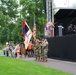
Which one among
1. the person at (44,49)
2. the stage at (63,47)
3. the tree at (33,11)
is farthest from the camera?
the tree at (33,11)

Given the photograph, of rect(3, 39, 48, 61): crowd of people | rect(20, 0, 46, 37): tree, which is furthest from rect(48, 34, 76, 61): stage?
rect(20, 0, 46, 37): tree

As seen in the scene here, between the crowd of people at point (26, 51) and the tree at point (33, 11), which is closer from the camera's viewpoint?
the crowd of people at point (26, 51)

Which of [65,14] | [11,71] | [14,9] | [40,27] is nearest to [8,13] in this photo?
[14,9]

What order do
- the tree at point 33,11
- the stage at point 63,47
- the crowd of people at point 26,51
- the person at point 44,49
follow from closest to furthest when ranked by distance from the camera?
1. the stage at point 63,47
2. the person at point 44,49
3. the crowd of people at point 26,51
4. the tree at point 33,11

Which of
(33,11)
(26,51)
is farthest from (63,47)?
(33,11)

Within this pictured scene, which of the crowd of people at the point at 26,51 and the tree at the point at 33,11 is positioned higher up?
the tree at the point at 33,11

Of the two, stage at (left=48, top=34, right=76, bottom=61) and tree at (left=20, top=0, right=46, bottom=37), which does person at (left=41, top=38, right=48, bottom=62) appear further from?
tree at (left=20, top=0, right=46, bottom=37)

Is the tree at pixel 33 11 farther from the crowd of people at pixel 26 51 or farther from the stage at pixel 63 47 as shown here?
the stage at pixel 63 47

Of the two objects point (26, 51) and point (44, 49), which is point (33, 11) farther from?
point (44, 49)

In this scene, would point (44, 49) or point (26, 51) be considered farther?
point (26, 51)

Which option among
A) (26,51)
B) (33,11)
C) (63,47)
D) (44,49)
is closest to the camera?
(44,49)

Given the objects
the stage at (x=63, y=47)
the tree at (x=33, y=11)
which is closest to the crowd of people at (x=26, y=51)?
the stage at (x=63, y=47)

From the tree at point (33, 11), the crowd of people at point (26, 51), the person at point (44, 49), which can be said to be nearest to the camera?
the person at point (44, 49)

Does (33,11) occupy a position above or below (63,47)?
above
